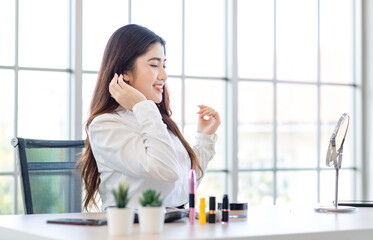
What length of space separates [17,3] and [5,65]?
386 mm

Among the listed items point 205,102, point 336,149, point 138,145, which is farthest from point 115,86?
point 205,102

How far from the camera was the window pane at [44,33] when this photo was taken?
4.08 m

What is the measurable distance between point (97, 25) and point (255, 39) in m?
1.28

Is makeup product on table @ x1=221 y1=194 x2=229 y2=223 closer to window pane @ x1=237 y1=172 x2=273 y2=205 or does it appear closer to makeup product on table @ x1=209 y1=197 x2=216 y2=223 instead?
makeup product on table @ x1=209 y1=197 x2=216 y2=223

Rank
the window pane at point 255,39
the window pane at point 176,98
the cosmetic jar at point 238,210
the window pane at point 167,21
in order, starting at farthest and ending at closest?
1. the window pane at point 255,39
2. the window pane at point 176,98
3. the window pane at point 167,21
4. the cosmetic jar at point 238,210

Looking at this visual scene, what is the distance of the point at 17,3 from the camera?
4023mm

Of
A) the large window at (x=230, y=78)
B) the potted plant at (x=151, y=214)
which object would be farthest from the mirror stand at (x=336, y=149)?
the large window at (x=230, y=78)

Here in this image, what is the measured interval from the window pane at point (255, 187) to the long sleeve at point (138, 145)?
252cm

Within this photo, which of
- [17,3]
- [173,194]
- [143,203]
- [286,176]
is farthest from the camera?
[286,176]

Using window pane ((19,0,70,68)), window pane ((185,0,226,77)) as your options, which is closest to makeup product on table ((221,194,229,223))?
window pane ((19,0,70,68))

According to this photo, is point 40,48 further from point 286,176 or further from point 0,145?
point 286,176

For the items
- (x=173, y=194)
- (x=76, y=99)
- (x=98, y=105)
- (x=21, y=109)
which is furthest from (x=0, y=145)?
(x=173, y=194)

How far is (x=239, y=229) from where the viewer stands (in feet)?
6.13

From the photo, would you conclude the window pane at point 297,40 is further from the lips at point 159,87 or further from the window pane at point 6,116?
the lips at point 159,87
